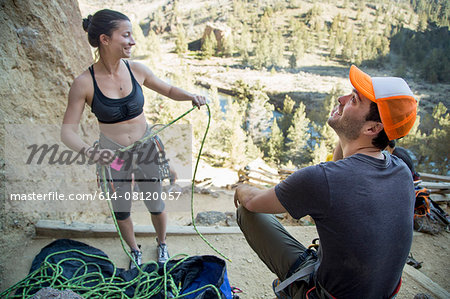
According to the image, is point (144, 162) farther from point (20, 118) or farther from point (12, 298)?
point (20, 118)

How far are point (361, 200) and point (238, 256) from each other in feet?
6.05

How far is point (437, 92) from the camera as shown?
4203cm

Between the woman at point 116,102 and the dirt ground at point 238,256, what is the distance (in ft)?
1.65

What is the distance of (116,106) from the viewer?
1.91m

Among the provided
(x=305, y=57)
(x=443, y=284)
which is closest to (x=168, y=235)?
(x=443, y=284)

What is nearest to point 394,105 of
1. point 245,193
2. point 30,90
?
point 245,193

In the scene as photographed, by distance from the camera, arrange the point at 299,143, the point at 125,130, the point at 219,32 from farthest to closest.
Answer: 1. the point at 219,32
2. the point at 299,143
3. the point at 125,130

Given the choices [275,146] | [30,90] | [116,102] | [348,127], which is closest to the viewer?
[348,127]

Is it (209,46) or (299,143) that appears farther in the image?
(209,46)

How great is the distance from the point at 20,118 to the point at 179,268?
2189 mm

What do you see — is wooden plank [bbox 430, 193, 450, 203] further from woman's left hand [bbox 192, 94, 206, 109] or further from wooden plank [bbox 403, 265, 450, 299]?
woman's left hand [bbox 192, 94, 206, 109]

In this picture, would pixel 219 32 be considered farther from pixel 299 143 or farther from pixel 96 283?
pixel 96 283

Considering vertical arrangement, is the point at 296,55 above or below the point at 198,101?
below

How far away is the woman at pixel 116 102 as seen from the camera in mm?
1802
